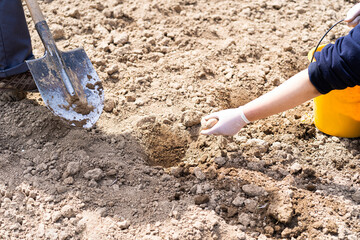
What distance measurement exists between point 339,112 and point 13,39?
7.12 ft

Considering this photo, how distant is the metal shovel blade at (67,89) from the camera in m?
2.32

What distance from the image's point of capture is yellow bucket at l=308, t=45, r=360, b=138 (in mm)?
2330

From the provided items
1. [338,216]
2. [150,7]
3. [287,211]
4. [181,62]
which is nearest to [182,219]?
[287,211]

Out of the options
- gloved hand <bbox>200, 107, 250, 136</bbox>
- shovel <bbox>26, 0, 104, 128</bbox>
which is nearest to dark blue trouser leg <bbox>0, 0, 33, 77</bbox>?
shovel <bbox>26, 0, 104, 128</bbox>

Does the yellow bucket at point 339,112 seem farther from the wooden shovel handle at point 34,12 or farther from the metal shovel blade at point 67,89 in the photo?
the wooden shovel handle at point 34,12

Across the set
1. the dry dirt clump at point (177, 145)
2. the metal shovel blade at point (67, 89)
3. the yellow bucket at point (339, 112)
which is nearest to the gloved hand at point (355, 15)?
the yellow bucket at point (339, 112)

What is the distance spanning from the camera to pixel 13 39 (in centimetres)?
251

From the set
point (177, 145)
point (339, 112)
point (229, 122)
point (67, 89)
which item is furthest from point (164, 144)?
point (339, 112)

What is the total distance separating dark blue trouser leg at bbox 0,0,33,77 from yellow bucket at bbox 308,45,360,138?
6.14ft

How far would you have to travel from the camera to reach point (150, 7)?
11.3ft

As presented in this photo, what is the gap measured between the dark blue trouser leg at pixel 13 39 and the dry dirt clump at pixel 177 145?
0.25m

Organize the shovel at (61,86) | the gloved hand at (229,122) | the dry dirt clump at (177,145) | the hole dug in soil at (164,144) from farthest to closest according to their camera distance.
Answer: the hole dug in soil at (164,144) → the shovel at (61,86) → the gloved hand at (229,122) → the dry dirt clump at (177,145)

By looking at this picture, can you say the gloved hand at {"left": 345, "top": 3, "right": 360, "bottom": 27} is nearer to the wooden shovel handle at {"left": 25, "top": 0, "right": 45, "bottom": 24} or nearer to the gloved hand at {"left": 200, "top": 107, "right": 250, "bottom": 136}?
the gloved hand at {"left": 200, "top": 107, "right": 250, "bottom": 136}

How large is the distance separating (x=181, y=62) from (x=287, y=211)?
1478 mm
